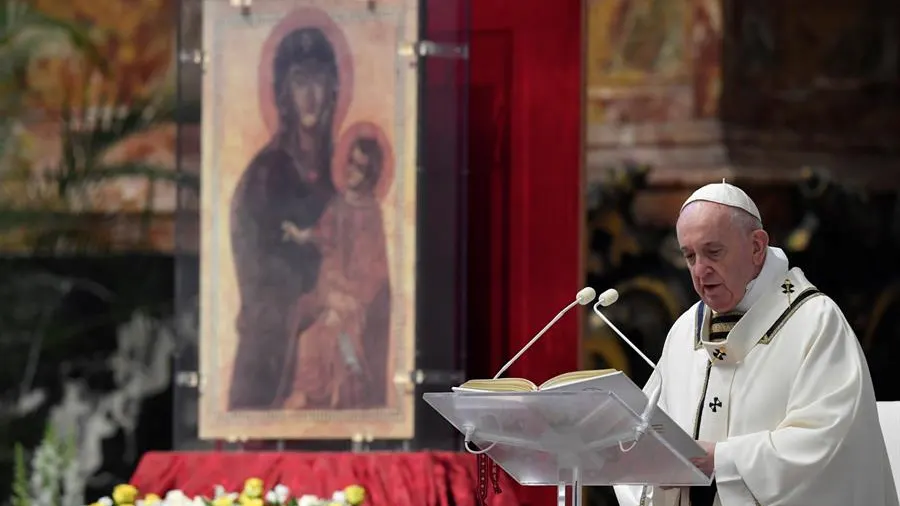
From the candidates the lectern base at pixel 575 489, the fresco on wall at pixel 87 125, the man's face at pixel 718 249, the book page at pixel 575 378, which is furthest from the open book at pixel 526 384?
the fresco on wall at pixel 87 125

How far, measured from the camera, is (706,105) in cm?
743

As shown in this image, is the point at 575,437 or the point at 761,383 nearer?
the point at 575,437

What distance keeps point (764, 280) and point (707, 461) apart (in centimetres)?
58

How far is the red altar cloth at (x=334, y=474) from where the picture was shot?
5.86 m

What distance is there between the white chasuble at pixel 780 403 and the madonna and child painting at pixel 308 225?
1.93 meters

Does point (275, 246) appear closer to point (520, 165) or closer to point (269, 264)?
point (269, 264)

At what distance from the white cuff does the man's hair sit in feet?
1.97

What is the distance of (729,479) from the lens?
4.00m

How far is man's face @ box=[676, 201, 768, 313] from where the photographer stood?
4125mm

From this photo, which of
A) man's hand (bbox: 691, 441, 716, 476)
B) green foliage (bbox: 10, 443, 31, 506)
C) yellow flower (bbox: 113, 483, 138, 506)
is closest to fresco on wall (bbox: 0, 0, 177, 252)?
green foliage (bbox: 10, 443, 31, 506)

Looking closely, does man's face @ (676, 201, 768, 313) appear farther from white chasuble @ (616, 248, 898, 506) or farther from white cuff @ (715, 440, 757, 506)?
white cuff @ (715, 440, 757, 506)

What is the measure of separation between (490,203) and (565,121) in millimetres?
499

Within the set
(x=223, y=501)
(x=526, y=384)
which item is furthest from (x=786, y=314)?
(x=223, y=501)

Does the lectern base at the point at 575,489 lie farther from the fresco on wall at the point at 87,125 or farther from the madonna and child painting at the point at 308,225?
the fresco on wall at the point at 87,125
